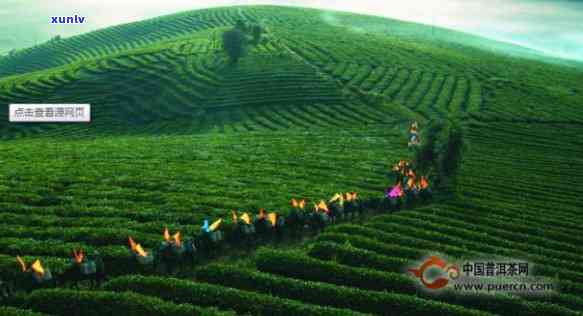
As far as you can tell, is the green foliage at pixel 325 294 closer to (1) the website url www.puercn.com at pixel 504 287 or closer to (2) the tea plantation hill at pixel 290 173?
(2) the tea plantation hill at pixel 290 173

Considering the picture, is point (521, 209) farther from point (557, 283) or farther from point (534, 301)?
point (534, 301)

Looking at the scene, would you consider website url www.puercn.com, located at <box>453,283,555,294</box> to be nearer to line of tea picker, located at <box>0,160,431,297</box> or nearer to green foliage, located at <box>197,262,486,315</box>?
green foliage, located at <box>197,262,486,315</box>

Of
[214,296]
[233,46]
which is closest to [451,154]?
[214,296]

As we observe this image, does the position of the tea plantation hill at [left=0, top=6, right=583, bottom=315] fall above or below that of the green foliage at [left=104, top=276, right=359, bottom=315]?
above

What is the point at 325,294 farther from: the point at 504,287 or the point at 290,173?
the point at 290,173

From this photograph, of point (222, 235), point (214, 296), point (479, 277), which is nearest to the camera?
point (214, 296)

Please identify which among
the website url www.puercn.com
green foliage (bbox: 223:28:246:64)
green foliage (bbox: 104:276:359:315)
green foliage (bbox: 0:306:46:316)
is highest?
green foliage (bbox: 223:28:246:64)

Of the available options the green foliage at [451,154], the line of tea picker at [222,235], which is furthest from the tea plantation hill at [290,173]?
the green foliage at [451,154]

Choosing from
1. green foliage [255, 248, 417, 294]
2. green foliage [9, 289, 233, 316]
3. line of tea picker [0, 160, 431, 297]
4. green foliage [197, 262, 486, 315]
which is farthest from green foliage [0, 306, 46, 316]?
green foliage [255, 248, 417, 294]
